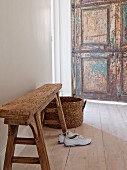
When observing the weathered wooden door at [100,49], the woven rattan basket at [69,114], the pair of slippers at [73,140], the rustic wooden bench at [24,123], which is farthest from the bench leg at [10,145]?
the weathered wooden door at [100,49]

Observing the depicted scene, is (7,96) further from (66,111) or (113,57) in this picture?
(113,57)

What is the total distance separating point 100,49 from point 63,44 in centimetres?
66

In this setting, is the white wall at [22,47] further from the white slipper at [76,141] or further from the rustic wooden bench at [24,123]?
the white slipper at [76,141]

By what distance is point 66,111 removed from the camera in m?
2.49

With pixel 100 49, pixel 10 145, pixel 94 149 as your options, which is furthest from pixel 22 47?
pixel 100 49

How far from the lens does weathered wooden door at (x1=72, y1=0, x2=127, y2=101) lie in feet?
12.4

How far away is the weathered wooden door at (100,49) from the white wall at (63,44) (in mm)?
92

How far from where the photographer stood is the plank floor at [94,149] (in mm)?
1663

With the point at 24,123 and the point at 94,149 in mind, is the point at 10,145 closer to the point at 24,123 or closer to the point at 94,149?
the point at 24,123

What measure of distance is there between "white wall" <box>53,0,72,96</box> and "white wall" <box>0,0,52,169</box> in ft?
4.29

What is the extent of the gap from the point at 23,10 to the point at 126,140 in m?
1.45

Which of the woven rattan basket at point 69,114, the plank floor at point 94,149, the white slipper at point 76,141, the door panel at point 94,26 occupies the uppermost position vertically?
the door panel at point 94,26

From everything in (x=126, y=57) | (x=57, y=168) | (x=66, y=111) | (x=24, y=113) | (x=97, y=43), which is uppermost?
(x=97, y=43)

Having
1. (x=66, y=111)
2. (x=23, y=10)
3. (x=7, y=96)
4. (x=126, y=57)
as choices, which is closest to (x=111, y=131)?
(x=66, y=111)
